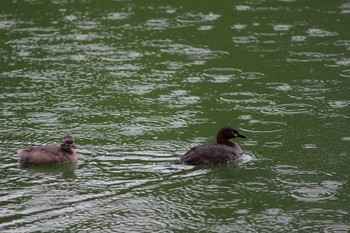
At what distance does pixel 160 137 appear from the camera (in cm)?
1005

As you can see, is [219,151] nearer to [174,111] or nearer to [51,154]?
[174,111]

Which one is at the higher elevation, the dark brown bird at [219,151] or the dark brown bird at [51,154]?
the dark brown bird at [51,154]

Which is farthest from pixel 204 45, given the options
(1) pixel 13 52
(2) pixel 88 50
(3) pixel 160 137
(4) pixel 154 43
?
(3) pixel 160 137

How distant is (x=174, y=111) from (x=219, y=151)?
1.83 metres

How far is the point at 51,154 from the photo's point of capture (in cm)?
927

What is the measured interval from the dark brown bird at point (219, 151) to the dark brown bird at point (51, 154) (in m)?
1.31

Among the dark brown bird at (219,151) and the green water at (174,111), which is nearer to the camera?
the green water at (174,111)

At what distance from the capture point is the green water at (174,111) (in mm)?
7984

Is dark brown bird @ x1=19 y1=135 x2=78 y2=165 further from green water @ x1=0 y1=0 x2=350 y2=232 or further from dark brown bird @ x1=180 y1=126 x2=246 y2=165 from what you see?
dark brown bird @ x1=180 y1=126 x2=246 y2=165

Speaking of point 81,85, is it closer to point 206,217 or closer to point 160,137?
point 160,137

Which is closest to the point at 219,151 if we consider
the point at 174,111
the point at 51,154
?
the point at 174,111

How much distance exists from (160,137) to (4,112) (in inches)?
95.0

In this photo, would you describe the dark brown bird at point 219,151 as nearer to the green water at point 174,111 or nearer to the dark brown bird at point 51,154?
the green water at point 174,111

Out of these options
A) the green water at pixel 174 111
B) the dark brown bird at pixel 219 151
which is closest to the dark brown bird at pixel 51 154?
the green water at pixel 174 111
